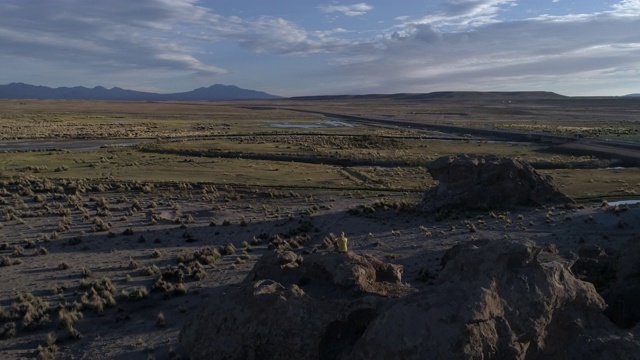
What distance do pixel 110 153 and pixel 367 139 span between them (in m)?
30.4

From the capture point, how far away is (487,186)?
97.5 ft

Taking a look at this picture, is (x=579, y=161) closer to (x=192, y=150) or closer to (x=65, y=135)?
(x=192, y=150)

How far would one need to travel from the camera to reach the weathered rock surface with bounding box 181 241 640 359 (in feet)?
26.8

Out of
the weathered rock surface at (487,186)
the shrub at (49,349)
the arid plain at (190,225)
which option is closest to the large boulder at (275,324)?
the arid plain at (190,225)

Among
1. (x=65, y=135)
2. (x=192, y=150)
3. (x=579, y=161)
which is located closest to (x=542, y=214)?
(x=579, y=161)

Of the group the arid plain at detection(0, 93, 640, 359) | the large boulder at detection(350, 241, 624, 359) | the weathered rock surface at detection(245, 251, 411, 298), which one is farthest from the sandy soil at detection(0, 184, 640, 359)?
the large boulder at detection(350, 241, 624, 359)

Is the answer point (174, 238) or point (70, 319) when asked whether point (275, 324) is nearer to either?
point (70, 319)

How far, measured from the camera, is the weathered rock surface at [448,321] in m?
8.16

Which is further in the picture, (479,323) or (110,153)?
(110,153)

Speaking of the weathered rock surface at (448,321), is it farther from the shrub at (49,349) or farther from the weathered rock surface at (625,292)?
the shrub at (49,349)

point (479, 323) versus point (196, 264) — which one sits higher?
point (479, 323)

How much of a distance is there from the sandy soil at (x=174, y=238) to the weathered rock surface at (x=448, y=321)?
112 inches

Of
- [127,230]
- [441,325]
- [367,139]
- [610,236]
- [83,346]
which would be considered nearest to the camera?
[441,325]

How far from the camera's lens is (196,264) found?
20031 millimetres
